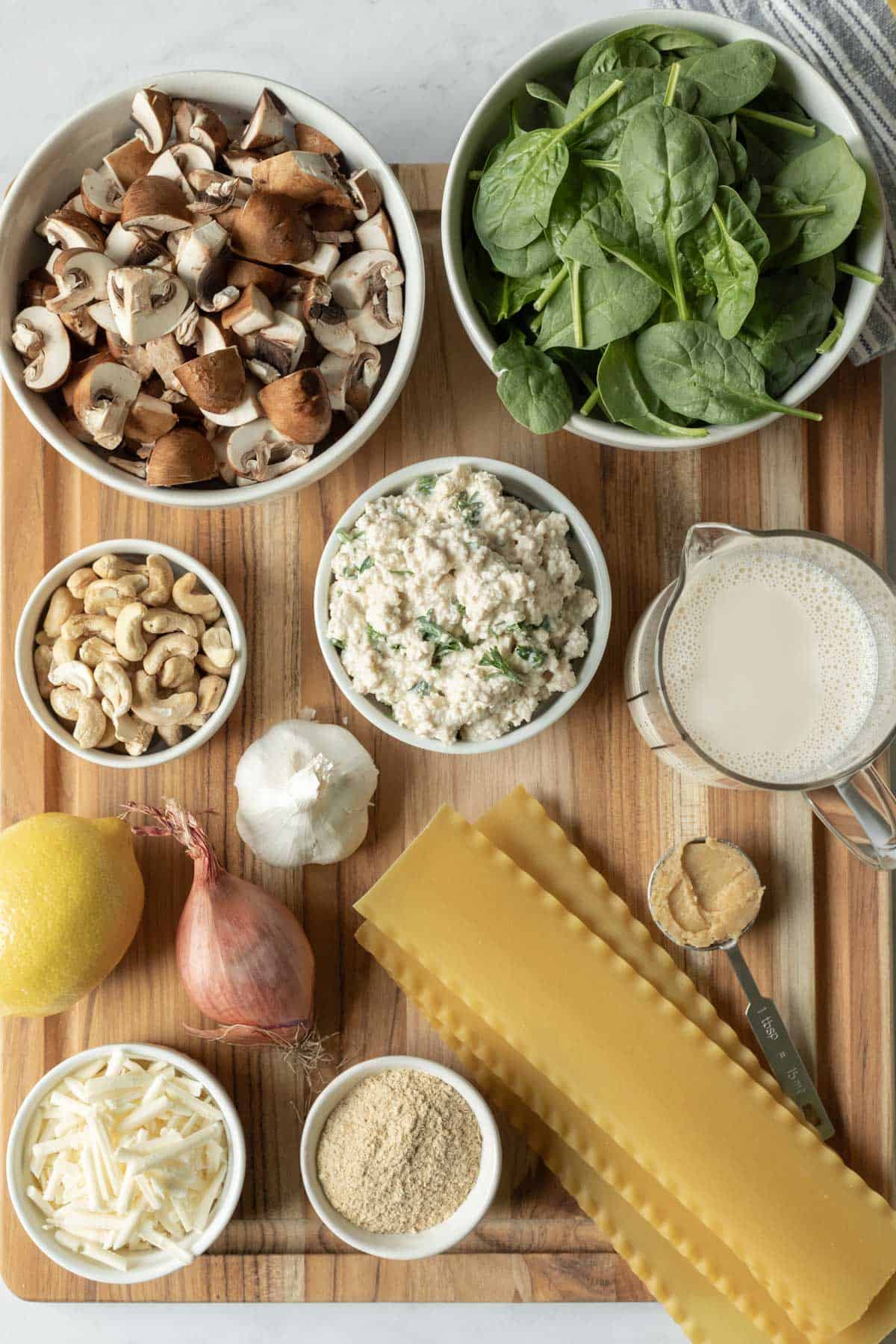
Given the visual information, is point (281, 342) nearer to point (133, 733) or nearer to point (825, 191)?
point (133, 733)

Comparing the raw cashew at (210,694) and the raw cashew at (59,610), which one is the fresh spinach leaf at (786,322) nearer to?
the raw cashew at (210,694)

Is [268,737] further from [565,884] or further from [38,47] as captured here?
[38,47]

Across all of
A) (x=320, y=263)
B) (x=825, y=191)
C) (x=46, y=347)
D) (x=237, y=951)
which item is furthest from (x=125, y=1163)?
(x=825, y=191)

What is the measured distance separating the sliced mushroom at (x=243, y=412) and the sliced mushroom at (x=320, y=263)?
5.1 inches

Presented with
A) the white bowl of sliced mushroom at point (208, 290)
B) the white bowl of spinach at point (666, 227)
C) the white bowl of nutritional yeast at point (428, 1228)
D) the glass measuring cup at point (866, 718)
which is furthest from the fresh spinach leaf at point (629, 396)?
the white bowl of nutritional yeast at point (428, 1228)

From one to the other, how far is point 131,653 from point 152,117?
1.84 feet

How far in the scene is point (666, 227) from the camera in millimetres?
1039

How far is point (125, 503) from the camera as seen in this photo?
132 centimetres

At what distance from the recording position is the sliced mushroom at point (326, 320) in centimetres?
116

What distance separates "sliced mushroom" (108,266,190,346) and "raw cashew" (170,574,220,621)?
0.85ft

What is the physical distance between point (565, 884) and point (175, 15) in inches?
48.5

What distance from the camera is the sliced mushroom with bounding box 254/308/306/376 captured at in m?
1.15

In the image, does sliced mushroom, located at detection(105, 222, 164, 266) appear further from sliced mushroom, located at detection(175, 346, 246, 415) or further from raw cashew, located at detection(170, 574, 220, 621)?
raw cashew, located at detection(170, 574, 220, 621)

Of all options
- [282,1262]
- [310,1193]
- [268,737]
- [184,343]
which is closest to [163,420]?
[184,343]
